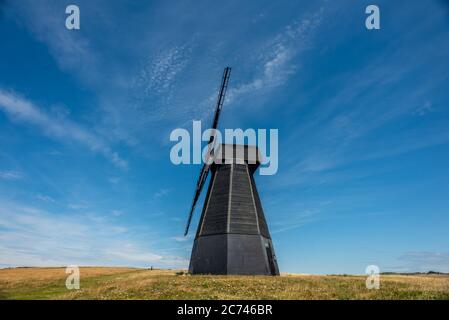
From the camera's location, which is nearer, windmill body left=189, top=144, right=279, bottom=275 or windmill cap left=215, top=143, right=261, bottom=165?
windmill body left=189, top=144, right=279, bottom=275

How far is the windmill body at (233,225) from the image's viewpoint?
27.0m

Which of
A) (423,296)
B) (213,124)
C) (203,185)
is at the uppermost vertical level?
(213,124)

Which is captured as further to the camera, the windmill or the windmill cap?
the windmill cap

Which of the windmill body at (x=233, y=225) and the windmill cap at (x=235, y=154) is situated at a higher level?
the windmill cap at (x=235, y=154)

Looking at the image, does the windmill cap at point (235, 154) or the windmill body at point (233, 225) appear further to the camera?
the windmill cap at point (235, 154)

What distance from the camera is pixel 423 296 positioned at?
14.2 metres

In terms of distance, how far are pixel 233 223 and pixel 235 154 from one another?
24.5 feet

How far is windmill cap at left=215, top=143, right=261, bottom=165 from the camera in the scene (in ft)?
104

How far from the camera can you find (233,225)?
27.7 m

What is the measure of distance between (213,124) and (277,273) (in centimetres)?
1739

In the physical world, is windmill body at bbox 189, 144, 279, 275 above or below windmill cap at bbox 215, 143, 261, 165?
below
